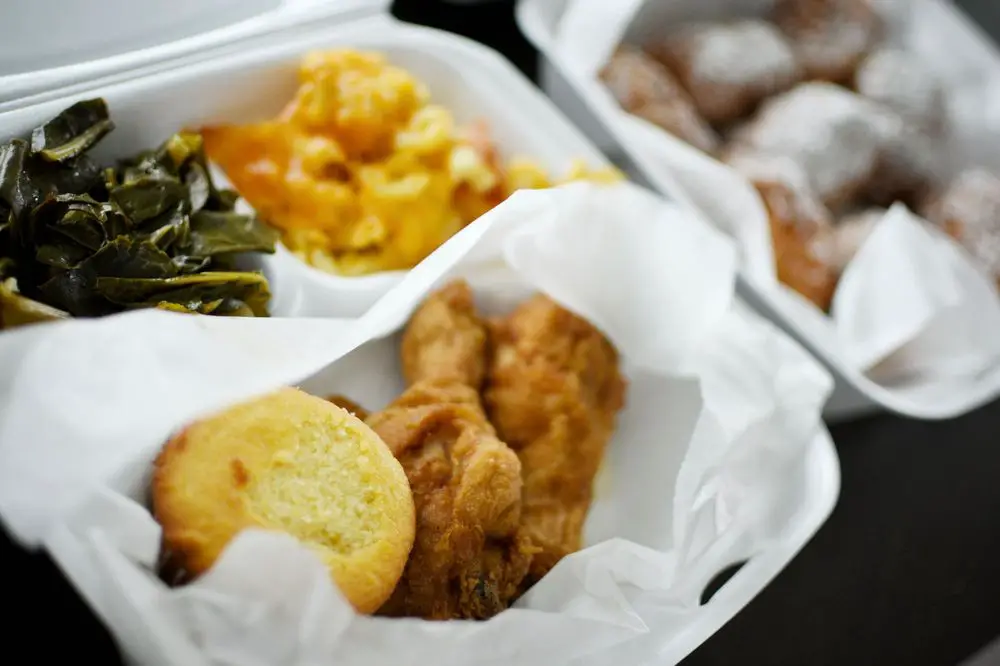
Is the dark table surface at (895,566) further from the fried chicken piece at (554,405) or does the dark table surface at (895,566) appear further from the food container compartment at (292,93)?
the food container compartment at (292,93)

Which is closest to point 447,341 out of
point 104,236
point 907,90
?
point 104,236

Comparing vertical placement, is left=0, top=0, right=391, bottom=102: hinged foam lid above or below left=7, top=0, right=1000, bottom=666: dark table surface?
above

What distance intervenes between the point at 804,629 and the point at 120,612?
37.3 inches

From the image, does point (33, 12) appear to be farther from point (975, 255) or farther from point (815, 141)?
point (975, 255)

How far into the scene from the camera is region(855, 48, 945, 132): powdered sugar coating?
2.04 metres

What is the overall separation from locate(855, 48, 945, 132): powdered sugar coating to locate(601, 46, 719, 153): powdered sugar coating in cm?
47

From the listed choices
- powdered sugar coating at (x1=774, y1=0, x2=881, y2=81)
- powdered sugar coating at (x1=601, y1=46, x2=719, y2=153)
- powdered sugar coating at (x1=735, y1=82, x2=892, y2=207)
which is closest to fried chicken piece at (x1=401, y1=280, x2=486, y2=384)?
powdered sugar coating at (x1=601, y1=46, x2=719, y2=153)

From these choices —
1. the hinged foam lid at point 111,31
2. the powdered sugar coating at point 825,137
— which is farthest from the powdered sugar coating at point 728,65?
the hinged foam lid at point 111,31

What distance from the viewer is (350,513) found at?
36.6 inches

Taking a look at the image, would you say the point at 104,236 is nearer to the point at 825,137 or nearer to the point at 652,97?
the point at 652,97

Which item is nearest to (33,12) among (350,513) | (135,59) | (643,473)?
(135,59)

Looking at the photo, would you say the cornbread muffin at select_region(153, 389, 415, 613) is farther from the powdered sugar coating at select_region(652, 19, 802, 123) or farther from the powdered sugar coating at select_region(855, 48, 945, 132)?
the powdered sugar coating at select_region(855, 48, 945, 132)

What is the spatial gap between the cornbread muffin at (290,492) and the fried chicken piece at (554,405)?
0.26 metres

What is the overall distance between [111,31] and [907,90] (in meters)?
1.62
